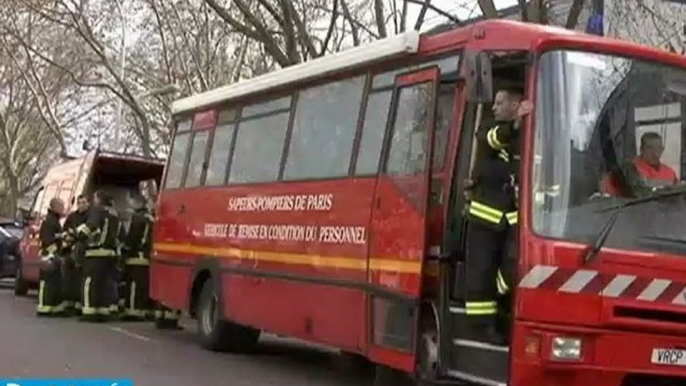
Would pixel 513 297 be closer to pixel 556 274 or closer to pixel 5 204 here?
pixel 556 274

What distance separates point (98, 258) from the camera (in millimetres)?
17203

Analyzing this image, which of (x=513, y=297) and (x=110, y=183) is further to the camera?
(x=110, y=183)

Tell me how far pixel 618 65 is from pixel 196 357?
674 centimetres

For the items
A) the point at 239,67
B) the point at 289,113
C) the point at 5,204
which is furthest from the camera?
the point at 5,204

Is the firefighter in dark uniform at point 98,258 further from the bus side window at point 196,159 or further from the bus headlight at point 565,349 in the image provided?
the bus headlight at point 565,349

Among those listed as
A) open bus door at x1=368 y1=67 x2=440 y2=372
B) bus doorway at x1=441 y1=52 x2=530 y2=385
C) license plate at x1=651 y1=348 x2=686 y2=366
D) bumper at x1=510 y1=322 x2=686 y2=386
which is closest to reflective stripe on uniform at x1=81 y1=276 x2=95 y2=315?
open bus door at x1=368 y1=67 x2=440 y2=372

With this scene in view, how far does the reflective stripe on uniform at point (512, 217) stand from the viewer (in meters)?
7.90

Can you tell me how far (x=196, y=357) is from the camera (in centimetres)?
1330

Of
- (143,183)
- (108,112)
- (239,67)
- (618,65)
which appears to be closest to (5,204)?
(108,112)

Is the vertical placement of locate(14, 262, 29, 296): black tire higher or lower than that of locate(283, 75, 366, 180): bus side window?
lower

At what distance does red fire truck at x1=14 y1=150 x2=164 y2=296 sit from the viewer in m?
19.7

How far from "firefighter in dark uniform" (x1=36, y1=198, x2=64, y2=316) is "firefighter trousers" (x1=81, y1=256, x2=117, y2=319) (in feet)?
2.53

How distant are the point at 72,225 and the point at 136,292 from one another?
1.37 meters

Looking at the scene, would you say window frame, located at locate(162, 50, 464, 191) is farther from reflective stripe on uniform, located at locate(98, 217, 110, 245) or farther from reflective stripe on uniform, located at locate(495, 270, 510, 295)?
reflective stripe on uniform, located at locate(98, 217, 110, 245)
